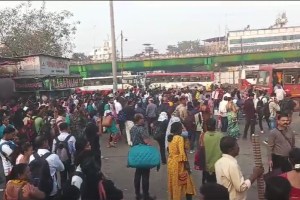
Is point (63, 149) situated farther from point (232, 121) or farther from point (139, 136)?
point (232, 121)

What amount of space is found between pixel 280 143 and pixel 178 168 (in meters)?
1.63

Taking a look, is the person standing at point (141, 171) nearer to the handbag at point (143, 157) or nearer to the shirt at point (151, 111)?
the handbag at point (143, 157)

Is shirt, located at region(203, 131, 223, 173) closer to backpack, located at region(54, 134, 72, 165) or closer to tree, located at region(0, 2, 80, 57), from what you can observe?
backpack, located at region(54, 134, 72, 165)

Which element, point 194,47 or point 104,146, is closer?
point 104,146

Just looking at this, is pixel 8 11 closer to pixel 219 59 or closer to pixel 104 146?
pixel 104 146

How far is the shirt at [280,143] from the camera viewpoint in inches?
247

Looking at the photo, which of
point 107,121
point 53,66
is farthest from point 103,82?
point 107,121

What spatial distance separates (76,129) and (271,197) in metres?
8.42

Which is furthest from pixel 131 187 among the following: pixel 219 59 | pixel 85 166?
pixel 219 59

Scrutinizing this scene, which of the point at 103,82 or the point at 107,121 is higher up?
the point at 107,121

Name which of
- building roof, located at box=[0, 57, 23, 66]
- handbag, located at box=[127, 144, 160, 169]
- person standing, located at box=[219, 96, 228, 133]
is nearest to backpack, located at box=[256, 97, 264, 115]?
person standing, located at box=[219, 96, 228, 133]

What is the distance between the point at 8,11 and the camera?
37469 millimetres

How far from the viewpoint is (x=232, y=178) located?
4672 millimetres

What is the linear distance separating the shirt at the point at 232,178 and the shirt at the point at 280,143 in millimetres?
1781
